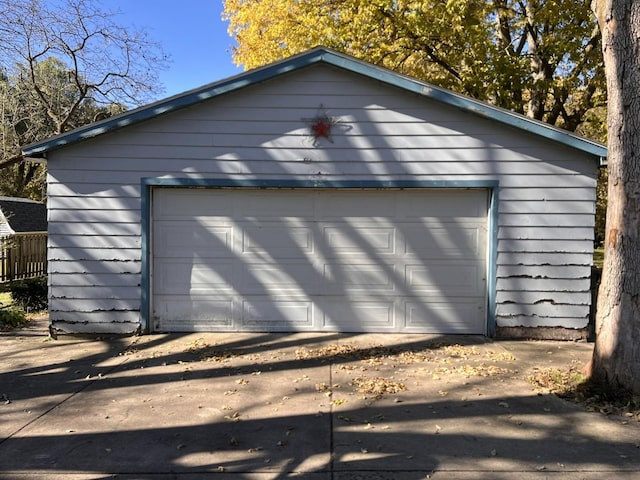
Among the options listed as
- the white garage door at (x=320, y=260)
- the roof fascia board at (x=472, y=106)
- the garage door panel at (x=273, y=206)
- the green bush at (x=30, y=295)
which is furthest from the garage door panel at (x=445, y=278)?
the green bush at (x=30, y=295)

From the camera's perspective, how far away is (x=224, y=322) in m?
7.71

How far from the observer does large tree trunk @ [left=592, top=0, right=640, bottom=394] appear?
4898mm

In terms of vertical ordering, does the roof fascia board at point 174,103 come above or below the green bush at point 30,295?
above

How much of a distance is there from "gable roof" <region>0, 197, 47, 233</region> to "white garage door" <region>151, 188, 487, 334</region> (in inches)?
632

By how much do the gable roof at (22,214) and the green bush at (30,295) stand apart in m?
11.7

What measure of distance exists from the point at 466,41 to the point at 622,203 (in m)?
10.1

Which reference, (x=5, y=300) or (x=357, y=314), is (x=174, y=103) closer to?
(x=357, y=314)

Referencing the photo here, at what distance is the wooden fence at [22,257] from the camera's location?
14.6m

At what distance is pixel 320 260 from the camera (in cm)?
764

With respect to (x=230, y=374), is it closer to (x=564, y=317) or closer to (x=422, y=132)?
(x=422, y=132)

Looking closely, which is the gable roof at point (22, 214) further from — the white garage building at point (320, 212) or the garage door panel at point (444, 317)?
the garage door panel at point (444, 317)

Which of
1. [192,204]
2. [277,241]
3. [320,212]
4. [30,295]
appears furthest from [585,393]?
[30,295]

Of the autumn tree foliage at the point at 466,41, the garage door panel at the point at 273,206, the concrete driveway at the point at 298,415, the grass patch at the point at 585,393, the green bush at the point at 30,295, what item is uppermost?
the autumn tree foliage at the point at 466,41

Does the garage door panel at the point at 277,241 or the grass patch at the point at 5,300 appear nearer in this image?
the garage door panel at the point at 277,241
